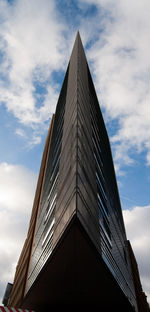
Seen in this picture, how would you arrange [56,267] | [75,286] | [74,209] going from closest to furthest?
[74,209]
[56,267]
[75,286]

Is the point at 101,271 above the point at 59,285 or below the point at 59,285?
above

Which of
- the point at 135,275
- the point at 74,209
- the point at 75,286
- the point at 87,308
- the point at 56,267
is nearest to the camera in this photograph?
the point at 74,209

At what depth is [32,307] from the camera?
22438 millimetres

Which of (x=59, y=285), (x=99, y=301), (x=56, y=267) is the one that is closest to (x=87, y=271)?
(x=56, y=267)

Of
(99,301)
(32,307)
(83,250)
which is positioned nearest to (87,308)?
(99,301)

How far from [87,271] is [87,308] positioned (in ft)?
27.0

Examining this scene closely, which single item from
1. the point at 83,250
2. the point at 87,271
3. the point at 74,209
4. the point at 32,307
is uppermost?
the point at 74,209

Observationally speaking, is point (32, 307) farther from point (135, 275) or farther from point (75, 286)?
point (135, 275)

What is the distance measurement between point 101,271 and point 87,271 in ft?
3.55

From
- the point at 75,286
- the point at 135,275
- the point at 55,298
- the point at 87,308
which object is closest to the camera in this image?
the point at 75,286

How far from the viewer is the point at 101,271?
14.7 m

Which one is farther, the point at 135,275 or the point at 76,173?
the point at 135,275

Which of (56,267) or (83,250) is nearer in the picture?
(83,250)

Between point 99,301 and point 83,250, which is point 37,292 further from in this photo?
point 83,250
